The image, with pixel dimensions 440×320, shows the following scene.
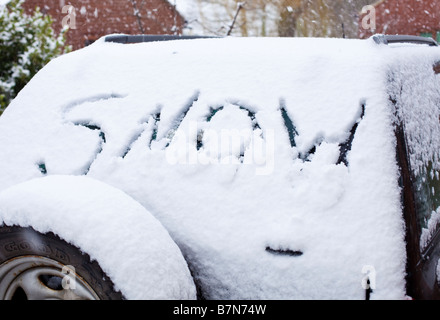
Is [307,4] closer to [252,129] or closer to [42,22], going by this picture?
[42,22]

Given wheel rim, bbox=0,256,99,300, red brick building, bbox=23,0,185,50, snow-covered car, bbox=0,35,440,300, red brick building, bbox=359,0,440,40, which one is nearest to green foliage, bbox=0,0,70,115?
snow-covered car, bbox=0,35,440,300

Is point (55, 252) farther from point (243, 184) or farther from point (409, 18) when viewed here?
point (409, 18)

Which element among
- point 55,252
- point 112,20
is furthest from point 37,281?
point 112,20

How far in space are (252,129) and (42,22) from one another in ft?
21.4

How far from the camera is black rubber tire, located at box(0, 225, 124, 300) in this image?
135cm

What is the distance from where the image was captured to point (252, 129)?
5.37 feet

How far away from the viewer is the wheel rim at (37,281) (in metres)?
1.48

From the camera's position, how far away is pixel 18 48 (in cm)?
670

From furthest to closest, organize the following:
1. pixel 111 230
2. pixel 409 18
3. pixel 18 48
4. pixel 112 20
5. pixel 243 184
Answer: pixel 409 18 → pixel 112 20 → pixel 18 48 → pixel 243 184 → pixel 111 230

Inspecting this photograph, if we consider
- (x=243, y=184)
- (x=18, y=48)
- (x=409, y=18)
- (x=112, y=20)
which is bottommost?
(x=243, y=184)

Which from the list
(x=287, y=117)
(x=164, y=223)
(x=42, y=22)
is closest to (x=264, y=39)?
(x=287, y=117)

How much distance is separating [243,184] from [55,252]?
2.20 ft

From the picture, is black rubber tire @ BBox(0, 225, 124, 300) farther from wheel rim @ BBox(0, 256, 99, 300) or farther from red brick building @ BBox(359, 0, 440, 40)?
red brick building @ BBox(359, 0, 440, 40)
